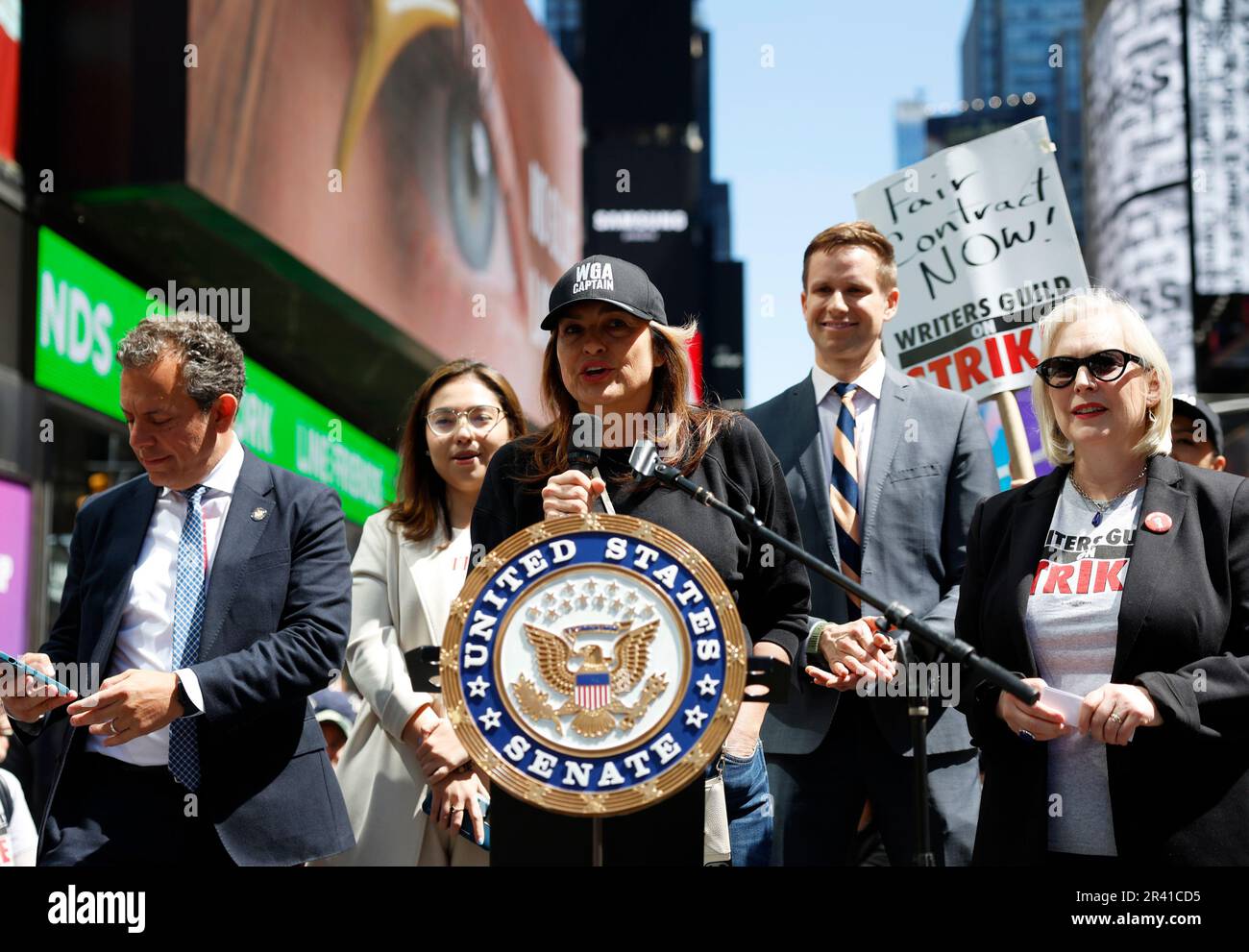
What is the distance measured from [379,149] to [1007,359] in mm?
10074

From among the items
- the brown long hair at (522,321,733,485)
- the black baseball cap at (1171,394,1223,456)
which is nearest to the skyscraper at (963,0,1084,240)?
the black baseball cap at (1171,394,1223,456)

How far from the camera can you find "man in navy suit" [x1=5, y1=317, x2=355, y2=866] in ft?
12.1

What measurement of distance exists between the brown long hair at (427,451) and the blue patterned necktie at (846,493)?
42.5 inches

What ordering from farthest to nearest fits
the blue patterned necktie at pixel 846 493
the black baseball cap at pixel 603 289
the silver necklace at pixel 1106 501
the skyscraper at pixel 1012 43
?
the skyscraper at pixel 1012 43 → the blue patterned necktie at pixel 846 493 → the silver necklace at pixel 1106 501 → the black baseball cap at pixel 603 289

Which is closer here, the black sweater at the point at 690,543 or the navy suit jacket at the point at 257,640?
the black sweater at the point at 690,543

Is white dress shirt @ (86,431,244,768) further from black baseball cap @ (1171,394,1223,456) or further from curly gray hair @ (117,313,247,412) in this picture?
black baseball cap @ (1171,394,1223,456)

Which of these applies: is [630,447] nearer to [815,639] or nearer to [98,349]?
[815,639]

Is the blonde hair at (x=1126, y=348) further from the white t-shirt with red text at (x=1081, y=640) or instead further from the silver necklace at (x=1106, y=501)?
the white t-shirt with red text at (x=1081, y=640)

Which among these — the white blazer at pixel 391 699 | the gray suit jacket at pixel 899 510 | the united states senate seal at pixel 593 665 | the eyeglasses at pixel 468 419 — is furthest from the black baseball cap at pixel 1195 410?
the united states senate seal at pixel 593 665

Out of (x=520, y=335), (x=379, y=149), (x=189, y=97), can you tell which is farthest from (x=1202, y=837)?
(x=520, y=335)

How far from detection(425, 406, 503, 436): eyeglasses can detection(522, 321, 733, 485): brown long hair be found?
4.25 ft

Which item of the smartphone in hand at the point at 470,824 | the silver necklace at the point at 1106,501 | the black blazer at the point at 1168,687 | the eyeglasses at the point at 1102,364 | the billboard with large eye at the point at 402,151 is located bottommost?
the smartphone in hand at the point at 470,824

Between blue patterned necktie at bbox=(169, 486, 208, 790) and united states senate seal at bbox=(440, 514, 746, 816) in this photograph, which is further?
blue patterned necktie at bbox=(169, 486, 208, 790)

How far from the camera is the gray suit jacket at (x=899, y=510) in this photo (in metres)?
4.41
